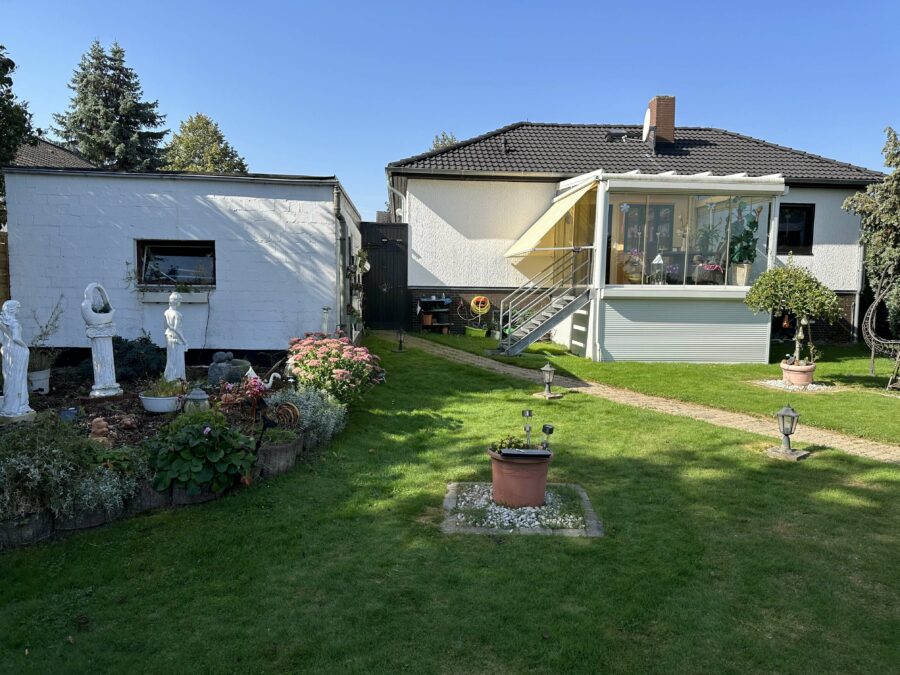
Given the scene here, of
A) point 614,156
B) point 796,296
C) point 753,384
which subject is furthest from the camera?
point 614,156

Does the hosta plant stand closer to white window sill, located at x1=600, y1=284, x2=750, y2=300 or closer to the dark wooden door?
white window sill, located at x1=600, y1=284, x2=750, y2=300

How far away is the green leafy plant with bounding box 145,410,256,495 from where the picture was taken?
16.6ft

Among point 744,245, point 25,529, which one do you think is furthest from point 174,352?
point 744,245

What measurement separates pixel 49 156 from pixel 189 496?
24877 millimetres

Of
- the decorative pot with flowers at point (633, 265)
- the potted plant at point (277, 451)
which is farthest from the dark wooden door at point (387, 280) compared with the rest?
the potted plant at point (277, 451)

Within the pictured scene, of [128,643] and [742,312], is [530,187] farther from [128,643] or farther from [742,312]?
[128,643]

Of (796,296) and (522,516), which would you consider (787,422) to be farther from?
(796,296)

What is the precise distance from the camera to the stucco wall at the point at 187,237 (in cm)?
963

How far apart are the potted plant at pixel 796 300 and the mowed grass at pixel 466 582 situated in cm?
537

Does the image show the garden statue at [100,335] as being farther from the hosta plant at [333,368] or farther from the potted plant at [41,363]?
the hosta plant at [333,368]

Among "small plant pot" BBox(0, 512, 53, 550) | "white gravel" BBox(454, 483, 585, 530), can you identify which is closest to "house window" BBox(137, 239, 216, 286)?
"small plant pot" BBox(0, 512, 53, 550)

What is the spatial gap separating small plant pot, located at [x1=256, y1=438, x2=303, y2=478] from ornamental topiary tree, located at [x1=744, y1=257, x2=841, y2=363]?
9737 millimetres

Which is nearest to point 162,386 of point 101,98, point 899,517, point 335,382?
Answer: point 335,382

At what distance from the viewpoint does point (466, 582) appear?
12.9 ft
